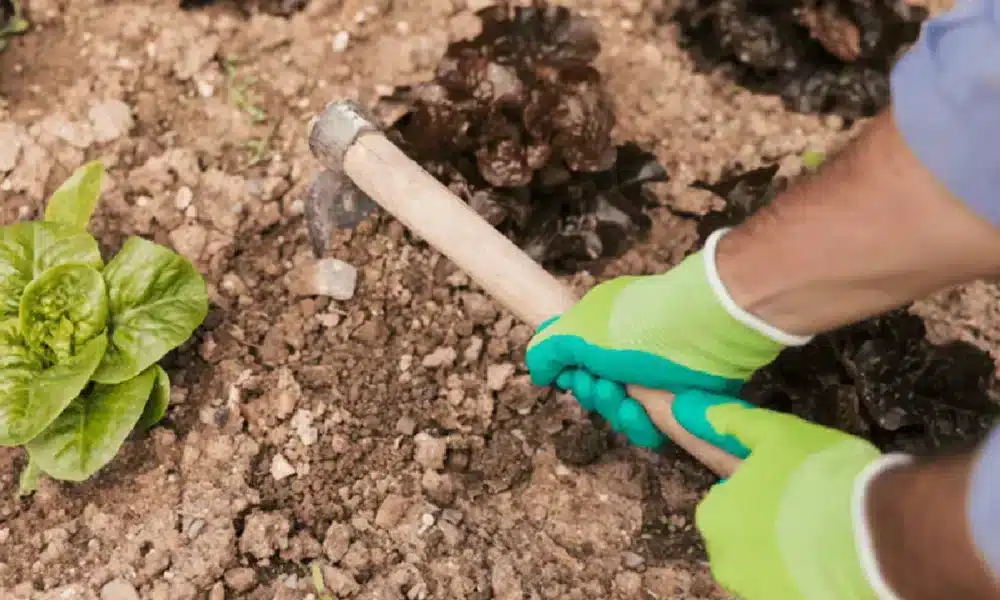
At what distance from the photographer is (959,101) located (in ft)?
3.99

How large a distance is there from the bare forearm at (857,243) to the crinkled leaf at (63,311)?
1284 mm

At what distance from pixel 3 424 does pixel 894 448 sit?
182 centimetres

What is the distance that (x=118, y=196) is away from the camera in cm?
229

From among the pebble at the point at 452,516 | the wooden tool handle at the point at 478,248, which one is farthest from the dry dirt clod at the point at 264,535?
the wooden tool handle at the point at 478,248

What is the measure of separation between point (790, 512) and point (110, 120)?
195 cm

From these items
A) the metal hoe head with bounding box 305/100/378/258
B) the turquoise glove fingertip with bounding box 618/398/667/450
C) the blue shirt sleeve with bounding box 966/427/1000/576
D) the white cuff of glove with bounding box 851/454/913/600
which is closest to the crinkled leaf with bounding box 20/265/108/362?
the metal hoe head with bounding box 305/100/378/258

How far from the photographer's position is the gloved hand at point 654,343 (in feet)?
5.34

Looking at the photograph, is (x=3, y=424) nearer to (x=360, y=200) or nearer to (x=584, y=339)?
(x=360, y=200)

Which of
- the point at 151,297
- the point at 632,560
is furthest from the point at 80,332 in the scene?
the point at 632,560

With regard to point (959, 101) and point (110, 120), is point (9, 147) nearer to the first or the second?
point (110, 120)

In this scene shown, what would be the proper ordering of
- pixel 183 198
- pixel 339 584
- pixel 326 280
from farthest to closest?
pixel 183 198, pixel 326 280, pixel 339 584

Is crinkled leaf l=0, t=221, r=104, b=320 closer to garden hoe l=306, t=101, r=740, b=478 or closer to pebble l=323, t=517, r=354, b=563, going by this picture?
garden hoe l=306, t=101, r=740, b=478

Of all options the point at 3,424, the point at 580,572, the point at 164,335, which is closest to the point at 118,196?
the point at 164,335

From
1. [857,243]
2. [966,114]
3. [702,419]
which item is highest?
[966,114]
